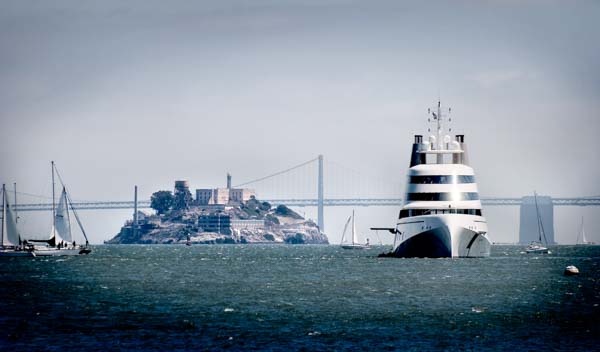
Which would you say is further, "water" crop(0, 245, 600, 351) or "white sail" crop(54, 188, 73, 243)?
"white sail" crop(54, 188, 73, 243)

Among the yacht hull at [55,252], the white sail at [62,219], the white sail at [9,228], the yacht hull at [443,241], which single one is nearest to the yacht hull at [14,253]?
the yacht hull at [55,252]

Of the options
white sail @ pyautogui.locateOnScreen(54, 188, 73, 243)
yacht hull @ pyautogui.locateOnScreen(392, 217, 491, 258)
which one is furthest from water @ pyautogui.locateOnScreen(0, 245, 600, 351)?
white sail @ pyautogui.locateOnScreen(54, 188, 73, 243)

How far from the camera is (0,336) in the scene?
49.7 meters

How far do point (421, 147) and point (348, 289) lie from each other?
40490 mm

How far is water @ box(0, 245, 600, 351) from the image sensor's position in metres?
48.2

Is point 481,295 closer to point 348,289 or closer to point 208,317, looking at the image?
point 348,289

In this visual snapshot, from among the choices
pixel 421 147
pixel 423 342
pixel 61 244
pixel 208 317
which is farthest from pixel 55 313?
pixel 61 244

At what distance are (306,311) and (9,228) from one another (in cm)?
8731

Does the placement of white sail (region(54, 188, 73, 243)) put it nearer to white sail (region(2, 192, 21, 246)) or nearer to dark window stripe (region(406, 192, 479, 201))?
white sail (region(2, 192, 21, 246))

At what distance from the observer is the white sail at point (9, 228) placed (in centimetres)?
14025

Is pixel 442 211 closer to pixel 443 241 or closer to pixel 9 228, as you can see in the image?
pixel 443 241

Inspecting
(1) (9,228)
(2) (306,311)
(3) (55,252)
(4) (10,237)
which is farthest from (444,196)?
(4) (10,237)

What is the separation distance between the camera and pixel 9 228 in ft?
461

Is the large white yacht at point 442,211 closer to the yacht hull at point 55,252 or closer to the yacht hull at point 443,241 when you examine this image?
the yacht hull at point 443,241
